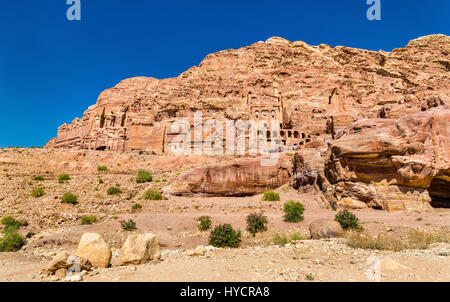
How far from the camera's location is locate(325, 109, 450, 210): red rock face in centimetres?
1662

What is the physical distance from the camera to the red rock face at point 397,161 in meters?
16.6

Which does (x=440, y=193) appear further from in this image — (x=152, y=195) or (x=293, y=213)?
(x=152, y=195)

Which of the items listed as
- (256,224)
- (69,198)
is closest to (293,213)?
(256,224)

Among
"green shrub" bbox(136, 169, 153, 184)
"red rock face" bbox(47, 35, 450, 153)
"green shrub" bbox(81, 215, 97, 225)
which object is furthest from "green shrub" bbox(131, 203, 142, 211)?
"red rock face" bbox(47, 35, 450, 153)

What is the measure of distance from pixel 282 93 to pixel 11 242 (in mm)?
64662

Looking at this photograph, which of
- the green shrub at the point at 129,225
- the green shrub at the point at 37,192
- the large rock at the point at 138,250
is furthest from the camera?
the green shrub at the point at 37,192

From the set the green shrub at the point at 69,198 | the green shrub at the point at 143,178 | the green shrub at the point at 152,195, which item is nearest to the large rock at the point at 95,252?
the green shrub at the point at 69,198

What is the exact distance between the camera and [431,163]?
16.6m

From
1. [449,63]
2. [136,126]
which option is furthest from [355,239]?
[449,63]

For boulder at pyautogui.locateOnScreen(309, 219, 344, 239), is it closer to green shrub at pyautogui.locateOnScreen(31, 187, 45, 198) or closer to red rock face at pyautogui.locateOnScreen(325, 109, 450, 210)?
red rock face at pyautogui.locateOnScreen(325, 109, 450, 210)

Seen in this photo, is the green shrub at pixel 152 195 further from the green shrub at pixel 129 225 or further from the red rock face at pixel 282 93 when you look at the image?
the red rock face at pixel 282 93

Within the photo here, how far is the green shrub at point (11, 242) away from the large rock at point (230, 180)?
11680 mm

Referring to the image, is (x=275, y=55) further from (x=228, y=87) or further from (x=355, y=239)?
(x=355, y=239)

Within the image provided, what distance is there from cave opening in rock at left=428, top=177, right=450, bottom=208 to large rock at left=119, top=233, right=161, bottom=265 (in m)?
20.8
